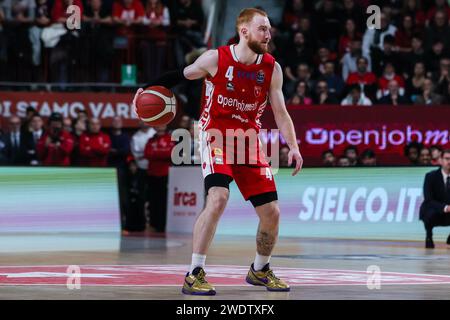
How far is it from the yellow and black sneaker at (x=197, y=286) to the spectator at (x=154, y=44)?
15.4 m

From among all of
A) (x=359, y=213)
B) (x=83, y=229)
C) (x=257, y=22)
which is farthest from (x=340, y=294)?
(x=83, y=229)

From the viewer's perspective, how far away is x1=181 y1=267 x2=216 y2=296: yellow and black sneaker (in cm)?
1008

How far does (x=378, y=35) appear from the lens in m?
26.0

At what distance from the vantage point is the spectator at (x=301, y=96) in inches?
925

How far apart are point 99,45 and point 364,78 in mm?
5971

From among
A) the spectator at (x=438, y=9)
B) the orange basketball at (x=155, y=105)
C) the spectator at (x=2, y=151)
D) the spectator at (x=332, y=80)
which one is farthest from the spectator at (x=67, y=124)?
the orange basketball at (x=155, y=105)

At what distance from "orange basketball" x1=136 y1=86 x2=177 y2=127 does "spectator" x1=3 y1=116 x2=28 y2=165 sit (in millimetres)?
11955

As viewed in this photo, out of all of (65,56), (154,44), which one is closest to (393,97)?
(154,44)

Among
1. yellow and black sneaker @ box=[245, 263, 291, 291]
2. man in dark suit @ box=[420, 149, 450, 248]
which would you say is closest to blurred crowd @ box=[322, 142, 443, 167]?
man in dark suit @ box=[420, 149, 450, 248]

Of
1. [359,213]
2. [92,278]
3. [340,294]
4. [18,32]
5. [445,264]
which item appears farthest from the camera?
[18,32]

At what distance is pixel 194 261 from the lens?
34.0 feet

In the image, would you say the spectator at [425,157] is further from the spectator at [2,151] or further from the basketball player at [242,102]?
the basketball player at [242,102]

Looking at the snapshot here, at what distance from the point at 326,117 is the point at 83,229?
544 centimetres

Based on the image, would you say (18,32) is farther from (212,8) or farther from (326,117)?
(326,117)
